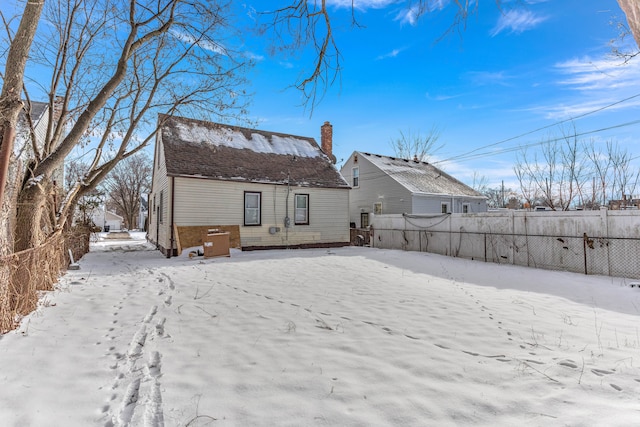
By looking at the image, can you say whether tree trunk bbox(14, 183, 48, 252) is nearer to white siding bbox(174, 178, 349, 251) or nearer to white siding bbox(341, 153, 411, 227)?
white siding bbox(174, 178, 349, 251)

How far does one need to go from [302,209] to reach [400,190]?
8571 mm

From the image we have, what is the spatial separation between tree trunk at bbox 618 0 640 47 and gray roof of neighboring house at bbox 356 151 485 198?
1928 cm

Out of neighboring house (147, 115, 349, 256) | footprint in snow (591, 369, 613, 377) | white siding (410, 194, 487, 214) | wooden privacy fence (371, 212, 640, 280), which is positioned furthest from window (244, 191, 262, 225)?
footprint in snow (591, 369, 613, 377)

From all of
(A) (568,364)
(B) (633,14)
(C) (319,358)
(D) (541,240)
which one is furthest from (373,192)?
(B) (633,14)

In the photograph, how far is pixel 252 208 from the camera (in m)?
14.2

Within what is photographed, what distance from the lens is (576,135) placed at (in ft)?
55.9

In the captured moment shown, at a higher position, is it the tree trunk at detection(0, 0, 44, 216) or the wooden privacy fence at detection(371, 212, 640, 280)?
the tree trunk at detection(0, 0, 44, 216)

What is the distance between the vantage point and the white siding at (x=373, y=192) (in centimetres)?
2128

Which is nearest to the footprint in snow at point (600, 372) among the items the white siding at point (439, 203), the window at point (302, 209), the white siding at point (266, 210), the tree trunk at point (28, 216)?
the tree trunk at point (28, 216)

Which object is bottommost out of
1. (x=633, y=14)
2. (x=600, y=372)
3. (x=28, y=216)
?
(x=600, y=372)

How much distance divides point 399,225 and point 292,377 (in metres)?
12.8

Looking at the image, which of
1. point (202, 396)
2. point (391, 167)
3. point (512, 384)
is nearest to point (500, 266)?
point (512, 384)

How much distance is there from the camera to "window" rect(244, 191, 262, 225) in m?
14.1

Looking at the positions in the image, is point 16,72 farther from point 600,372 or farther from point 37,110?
point 37,110
